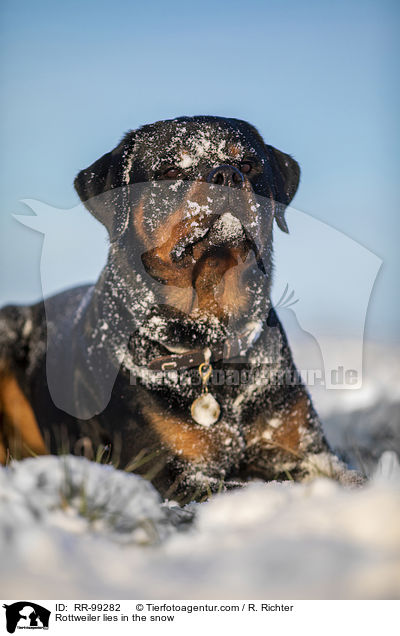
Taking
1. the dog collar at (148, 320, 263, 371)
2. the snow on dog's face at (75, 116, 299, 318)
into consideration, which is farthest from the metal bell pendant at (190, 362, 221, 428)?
the snow on dog's face at (75, 116, 299, 318)

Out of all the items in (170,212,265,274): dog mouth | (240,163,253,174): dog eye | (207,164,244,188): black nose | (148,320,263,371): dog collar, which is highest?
(240,163,253,174): dog eye

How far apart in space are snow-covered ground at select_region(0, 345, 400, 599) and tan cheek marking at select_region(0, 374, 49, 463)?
1151 millimetres

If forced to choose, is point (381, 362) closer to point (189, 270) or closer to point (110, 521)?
point (189, 270)

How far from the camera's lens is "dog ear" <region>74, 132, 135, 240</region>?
7.54 ft

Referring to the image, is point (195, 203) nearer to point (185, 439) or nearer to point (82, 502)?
point (185, 439)

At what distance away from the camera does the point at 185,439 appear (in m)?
2.20

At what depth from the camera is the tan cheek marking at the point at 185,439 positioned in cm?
219

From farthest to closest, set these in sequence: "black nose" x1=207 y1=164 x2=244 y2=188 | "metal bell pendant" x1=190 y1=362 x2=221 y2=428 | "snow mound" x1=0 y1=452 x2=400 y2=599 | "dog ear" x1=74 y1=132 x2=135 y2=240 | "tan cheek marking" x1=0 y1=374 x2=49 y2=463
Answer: "tan cheek marking" x1=0 y1=374 x2=49 y2=463 < "dog ear" x1=74 y1=132 x2=135 y2=240 < "metal bell pendant" x1=190 y1=362 x2=221 y2=428 < "black nose" x1=207 y1=164 x2=244 y2=188 < "snow mound" x1=0 y1=452 x2=400 y2=599

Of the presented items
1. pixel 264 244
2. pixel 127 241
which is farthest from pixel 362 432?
pixel 127 241

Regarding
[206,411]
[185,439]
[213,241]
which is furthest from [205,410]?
[213,241]

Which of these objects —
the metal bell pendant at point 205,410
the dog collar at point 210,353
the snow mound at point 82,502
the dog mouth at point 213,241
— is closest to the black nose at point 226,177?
the dog mouth at point 213,241
